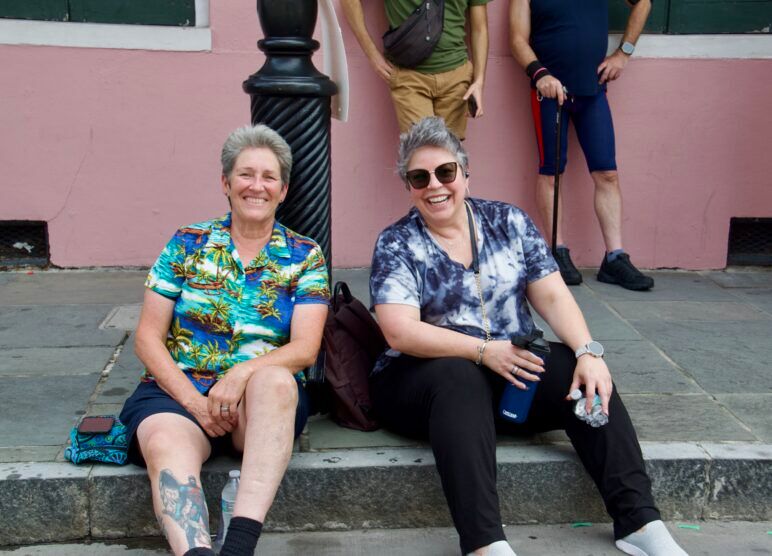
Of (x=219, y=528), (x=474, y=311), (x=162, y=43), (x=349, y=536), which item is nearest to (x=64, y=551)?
(x=219, y=528)

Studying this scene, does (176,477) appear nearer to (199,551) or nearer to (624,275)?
(199,551)

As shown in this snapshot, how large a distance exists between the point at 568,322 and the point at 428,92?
2.37 metres

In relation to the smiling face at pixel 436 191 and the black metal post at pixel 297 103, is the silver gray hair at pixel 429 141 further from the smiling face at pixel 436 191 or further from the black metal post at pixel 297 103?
the black metal post at pixel 297 103

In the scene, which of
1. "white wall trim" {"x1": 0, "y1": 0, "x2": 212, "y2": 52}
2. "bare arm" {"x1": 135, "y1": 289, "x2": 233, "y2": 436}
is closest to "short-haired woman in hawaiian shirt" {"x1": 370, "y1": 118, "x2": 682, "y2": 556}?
"bare arm" {"x1": 135, "y1": 289, "x2": 233, "y2": 436}

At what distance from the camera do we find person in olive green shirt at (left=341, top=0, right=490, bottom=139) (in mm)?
5254

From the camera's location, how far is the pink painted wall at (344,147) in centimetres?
547

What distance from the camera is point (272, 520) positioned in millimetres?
3143

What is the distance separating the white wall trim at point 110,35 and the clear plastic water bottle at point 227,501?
3.20m

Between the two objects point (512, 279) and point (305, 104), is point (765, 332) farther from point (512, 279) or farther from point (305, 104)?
point (305, 104)

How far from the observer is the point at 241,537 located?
2.66m

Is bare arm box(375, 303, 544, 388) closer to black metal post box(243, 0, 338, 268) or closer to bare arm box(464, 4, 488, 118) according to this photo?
black metal post box(243, 0, 338, 268)

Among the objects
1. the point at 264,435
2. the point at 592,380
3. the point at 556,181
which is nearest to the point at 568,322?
the point at 592,380

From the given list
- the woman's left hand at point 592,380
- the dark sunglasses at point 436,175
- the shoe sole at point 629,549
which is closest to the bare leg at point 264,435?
the dark sunglasses at point 436,175

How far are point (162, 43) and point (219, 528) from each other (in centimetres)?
330
